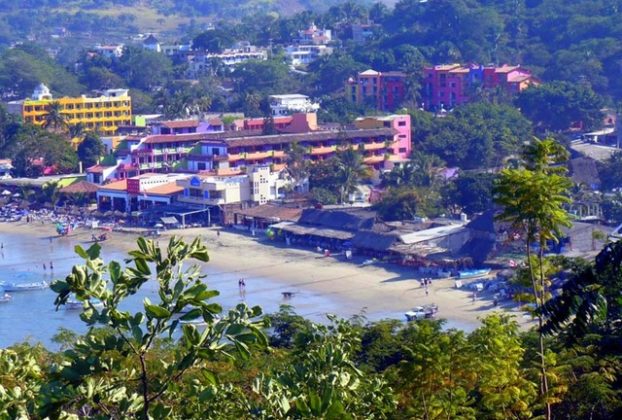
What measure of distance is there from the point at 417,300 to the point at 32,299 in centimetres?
680

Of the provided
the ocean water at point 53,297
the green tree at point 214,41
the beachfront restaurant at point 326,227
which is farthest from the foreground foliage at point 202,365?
the green tree at point 214,41

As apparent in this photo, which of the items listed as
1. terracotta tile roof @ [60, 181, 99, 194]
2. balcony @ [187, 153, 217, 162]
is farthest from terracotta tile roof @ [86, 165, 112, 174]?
balcony @ [187, 153, 217, 162]

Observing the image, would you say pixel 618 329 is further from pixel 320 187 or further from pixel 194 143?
pixel 194 143

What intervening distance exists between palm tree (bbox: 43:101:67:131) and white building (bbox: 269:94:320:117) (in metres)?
6.96

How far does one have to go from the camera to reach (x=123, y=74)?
57844mm

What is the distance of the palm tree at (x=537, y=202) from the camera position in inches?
384

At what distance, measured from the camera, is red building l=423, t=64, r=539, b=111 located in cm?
4494

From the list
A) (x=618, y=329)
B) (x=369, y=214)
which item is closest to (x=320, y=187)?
(x=369, y=214)

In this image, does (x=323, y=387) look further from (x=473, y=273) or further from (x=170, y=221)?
(x=170, y=221)

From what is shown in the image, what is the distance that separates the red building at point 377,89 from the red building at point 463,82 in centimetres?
104

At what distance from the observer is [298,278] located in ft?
80.6

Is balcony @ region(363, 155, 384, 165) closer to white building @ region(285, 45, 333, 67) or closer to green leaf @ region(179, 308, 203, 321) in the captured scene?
white building @ region(285, 45, 333, 67)

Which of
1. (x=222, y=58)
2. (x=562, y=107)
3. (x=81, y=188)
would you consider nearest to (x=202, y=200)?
(x=81, y=188)

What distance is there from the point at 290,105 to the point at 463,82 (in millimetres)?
5969
